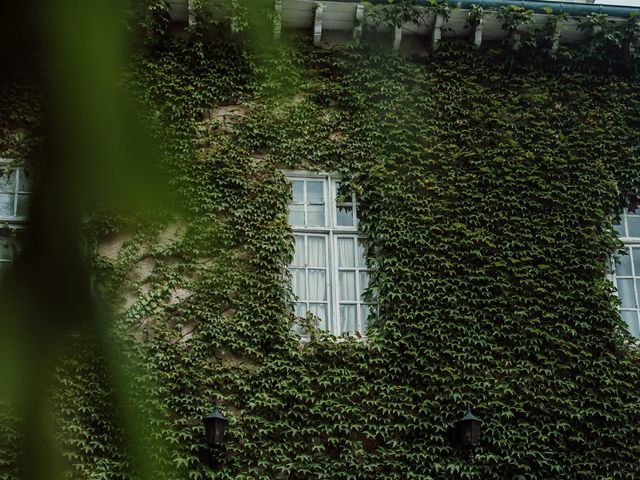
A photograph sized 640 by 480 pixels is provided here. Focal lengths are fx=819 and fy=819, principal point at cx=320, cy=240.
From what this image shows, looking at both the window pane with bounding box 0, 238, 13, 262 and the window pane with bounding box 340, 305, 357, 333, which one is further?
the window pane with bounding box 340, 305, 357, 333

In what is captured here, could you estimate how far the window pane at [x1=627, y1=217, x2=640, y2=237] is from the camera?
31.1 ft

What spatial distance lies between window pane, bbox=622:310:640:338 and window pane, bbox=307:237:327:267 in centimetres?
341

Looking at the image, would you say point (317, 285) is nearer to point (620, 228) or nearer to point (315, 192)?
point (315, 192)

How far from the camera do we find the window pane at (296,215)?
8.99m

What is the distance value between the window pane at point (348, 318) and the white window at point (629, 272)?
3010mm

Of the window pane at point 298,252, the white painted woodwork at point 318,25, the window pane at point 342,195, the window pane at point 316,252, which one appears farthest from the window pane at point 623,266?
the white painted woodwork at point 318,25

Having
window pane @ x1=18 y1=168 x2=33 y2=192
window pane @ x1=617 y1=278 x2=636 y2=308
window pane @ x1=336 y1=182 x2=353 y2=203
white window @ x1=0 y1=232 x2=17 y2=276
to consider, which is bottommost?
white window @ x1=0 y1=232 x2=17 y2=276

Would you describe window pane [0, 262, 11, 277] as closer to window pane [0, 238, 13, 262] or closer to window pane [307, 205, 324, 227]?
window pane [0, 238, 13, 262]

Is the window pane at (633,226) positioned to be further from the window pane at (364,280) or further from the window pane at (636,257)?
the window pane at (364,280)

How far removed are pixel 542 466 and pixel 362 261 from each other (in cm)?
277

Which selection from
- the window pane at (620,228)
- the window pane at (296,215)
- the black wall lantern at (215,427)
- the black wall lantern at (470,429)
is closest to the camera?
the black wall lantern at (215,427)

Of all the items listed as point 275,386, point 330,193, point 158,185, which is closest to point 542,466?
point 275,386

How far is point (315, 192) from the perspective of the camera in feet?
29.9

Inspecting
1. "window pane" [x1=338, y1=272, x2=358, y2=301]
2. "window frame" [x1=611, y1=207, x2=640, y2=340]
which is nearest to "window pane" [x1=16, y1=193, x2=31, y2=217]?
"window pane" [x1=338, y1=272, x2=358, y2=301]
